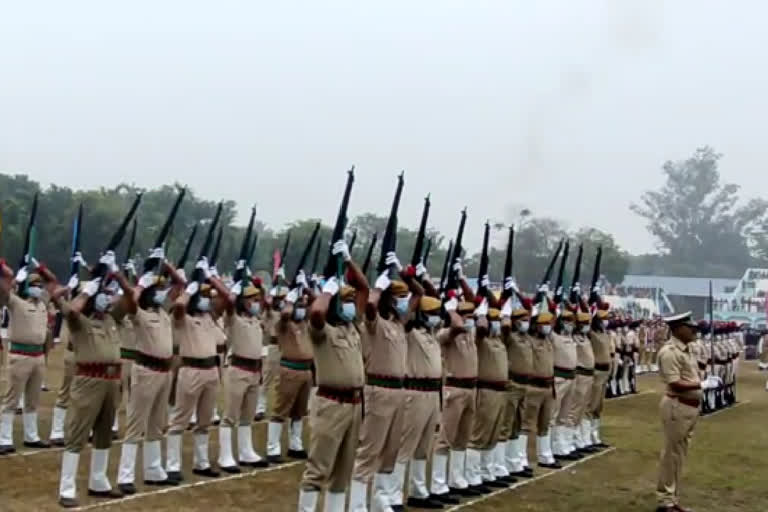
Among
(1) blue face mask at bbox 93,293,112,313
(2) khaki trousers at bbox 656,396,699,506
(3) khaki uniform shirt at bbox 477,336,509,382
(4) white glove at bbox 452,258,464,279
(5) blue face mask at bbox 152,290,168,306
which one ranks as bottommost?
(2) khaki trousers at bbox 656,396,699,506

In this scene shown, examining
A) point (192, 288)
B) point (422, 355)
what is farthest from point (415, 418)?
point (192, 288)

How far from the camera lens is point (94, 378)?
8758 millimetres

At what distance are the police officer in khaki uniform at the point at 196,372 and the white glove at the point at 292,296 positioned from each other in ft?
4.50

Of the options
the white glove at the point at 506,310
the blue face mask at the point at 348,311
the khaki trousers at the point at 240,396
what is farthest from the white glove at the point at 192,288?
the white glove at the point at 506,310

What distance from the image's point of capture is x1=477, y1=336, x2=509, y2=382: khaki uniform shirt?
34.4ft

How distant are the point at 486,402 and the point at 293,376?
8.24ft

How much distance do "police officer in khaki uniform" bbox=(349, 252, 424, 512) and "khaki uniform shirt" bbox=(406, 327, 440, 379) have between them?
1.09 ft

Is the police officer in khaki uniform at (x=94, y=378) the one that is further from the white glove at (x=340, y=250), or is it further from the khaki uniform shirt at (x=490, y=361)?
the khaki uniform shirt at (x=490, y=361)

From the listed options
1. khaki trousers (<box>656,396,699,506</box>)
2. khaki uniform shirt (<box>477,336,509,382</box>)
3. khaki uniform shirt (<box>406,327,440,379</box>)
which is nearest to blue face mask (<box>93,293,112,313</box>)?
khaki uniform shirt (<box>406,327,440,379</box>)

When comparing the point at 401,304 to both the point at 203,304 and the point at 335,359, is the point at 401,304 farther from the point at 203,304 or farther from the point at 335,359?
the point at 203,304

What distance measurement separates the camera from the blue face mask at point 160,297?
9578 millimetres

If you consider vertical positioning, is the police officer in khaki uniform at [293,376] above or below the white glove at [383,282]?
below

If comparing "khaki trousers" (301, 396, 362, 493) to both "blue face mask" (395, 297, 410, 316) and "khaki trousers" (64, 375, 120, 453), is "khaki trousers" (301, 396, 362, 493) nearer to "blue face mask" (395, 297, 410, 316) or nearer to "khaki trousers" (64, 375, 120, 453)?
"blue face mask" (395, 297, 410, 316)

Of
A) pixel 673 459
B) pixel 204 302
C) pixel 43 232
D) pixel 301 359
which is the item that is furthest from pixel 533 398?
pixel 43 232
